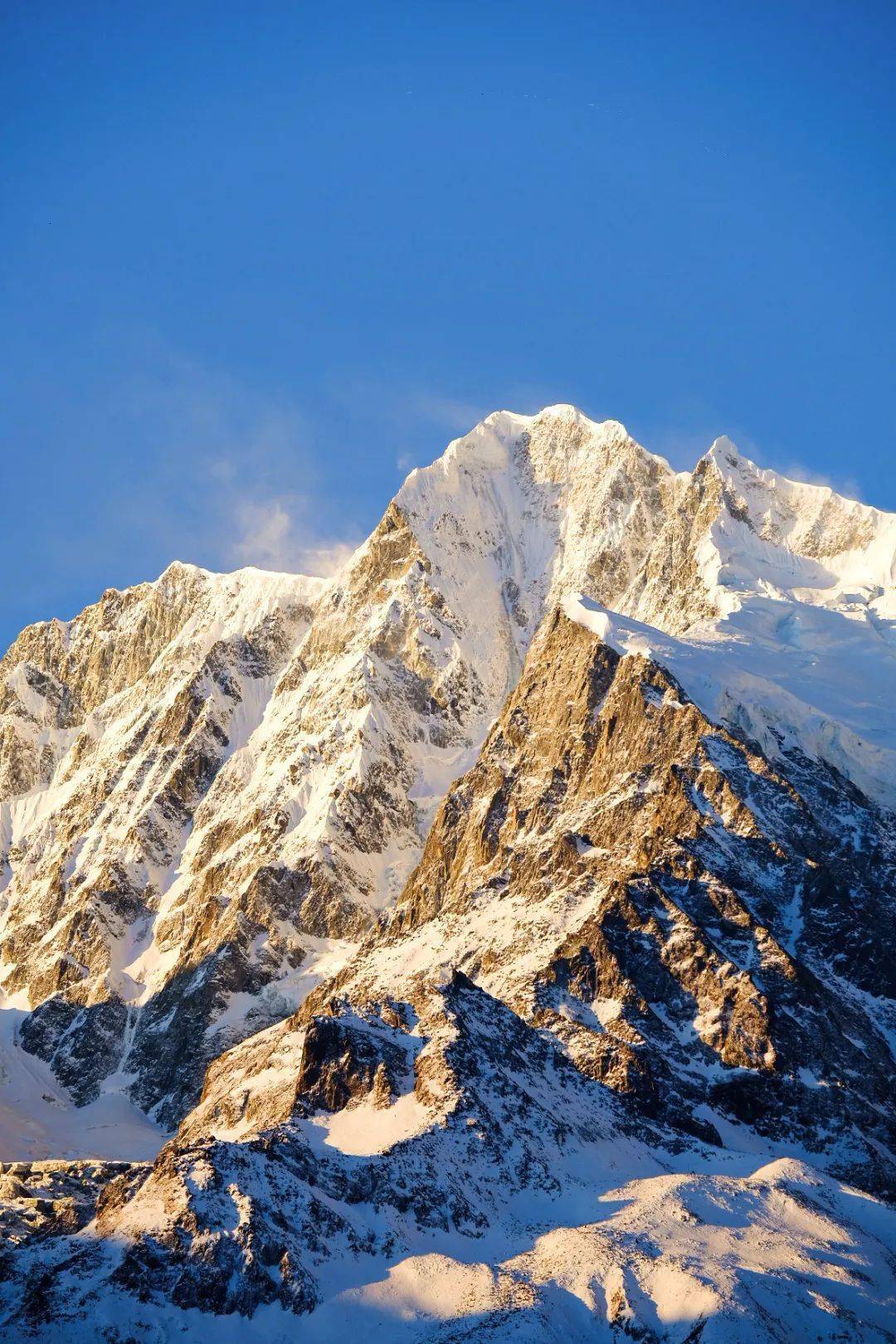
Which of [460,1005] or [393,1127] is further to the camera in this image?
[460,1005]

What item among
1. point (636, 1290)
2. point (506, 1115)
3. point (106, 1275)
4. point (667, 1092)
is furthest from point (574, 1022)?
point (106, 1275)

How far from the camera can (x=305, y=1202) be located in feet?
436

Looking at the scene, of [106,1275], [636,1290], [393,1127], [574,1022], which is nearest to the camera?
[106,1275]

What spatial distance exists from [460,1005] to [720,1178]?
34.2 m

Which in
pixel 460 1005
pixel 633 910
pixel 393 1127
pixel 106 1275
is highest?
pixel 633 910

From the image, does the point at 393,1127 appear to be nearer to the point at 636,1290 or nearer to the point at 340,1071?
the point at 340,1071

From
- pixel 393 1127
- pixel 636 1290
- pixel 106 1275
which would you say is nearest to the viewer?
pixel 106 1275

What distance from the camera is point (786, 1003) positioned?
186 m

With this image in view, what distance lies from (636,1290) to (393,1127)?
3221 centimetres

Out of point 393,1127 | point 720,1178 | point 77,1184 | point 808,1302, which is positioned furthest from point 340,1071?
point 808,1302

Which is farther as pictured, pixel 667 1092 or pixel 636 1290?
pixel 667 1092

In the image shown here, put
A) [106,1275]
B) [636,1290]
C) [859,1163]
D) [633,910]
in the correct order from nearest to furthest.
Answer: [106,1275] → [636,1290] → [859,1163] → [633,910]

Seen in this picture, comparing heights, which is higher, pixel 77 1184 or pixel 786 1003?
pixel 786 1003

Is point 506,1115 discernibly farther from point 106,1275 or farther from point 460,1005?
point 106,1275
